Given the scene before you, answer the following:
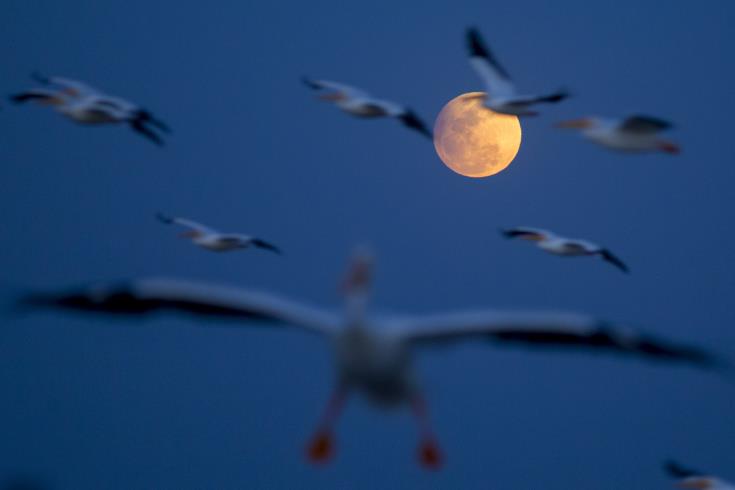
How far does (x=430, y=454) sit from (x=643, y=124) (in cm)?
402

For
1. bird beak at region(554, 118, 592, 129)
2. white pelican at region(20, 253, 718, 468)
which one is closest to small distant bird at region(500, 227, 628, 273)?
bird beak at region(554, 118, 592, 129)

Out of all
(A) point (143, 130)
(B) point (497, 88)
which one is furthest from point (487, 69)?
(A) point (143, 130)

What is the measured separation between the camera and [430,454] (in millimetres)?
9383

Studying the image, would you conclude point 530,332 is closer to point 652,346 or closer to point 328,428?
point 652,346

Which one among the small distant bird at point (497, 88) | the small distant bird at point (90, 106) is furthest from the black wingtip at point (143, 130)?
the small distant bird at point (497, 88)

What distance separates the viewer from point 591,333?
859 cm

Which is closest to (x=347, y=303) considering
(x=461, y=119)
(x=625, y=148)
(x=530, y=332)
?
(x=530, y=332)

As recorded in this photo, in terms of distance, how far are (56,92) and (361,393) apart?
615 cm

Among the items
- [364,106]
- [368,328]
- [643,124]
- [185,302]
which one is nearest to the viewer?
[368,328]

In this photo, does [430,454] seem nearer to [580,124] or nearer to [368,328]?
[368,328]

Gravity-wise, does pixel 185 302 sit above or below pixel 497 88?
below

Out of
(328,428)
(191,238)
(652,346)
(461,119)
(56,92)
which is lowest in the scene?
(328,428)

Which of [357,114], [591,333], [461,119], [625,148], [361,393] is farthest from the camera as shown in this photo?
[461,119]

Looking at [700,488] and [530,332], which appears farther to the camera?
[700,488]
